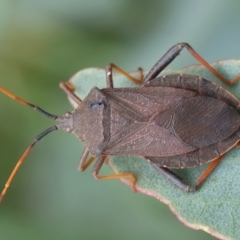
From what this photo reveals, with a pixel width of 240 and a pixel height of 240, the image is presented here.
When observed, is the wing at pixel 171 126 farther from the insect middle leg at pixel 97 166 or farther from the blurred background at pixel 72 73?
the blurred background at pixel 72 73

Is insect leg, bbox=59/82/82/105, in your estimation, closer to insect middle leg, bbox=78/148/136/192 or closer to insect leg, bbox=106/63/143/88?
insect leg, bbox=106/63/143/88

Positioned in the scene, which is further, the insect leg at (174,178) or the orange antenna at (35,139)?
the orange antenna at (35,139)

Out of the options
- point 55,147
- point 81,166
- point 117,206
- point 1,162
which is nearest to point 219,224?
point 117,206

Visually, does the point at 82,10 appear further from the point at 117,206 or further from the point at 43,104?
the point at 117,206

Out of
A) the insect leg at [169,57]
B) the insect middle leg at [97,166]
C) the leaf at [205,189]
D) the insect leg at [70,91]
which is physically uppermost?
the insect leg at [70,91]

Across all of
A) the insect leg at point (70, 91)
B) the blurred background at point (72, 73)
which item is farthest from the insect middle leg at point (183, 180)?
the insect leg at point (70, 91)

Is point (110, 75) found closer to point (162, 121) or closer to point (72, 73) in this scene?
point (72, 73)
